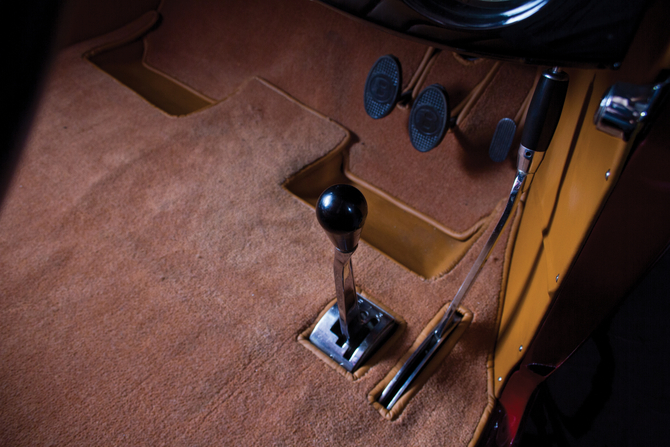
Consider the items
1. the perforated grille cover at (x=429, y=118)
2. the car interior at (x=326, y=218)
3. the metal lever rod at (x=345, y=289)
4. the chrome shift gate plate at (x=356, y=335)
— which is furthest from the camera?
the perforated grille cover at (x=429, y=118)

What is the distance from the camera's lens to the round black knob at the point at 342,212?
62cm

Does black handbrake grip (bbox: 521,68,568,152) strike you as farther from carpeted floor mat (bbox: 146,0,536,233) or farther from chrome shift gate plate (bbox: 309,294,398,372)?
carpeted floor mat (bbox: 146,0,536,233)

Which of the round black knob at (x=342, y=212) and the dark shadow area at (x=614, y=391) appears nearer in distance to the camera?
the round black knob at (x=342, y=212)

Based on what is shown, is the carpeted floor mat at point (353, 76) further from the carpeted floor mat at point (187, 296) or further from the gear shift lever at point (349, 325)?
the gear shift lever at point (349, 325)

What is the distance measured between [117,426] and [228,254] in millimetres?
439

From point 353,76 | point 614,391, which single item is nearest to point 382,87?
point 353,76

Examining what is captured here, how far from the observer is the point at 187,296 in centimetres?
100

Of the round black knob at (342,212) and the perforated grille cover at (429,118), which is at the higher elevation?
the round black knob at (342,212)

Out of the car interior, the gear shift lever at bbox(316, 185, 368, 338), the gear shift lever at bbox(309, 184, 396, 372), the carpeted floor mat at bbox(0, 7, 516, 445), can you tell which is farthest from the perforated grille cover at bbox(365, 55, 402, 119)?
the gear shift lever at bbox(316, 185, 368, 338)

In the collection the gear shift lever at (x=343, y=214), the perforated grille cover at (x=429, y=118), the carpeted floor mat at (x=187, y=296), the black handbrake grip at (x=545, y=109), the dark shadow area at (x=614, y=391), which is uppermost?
the black handbrake grip at (x=545, y=109)

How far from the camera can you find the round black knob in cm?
62

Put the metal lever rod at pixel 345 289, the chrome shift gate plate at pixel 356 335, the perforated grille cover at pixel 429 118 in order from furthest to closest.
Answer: the perforated grille cover at pixel 429 118 → the chrome shift gate plate at pixel 356 335 → the metal lever rod at pixel 345 289

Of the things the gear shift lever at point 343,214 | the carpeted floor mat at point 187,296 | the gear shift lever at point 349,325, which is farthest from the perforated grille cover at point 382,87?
the gear shift lever at point 343,214

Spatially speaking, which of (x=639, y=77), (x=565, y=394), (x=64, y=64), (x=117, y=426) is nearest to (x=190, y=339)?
(x=117, y=426)
